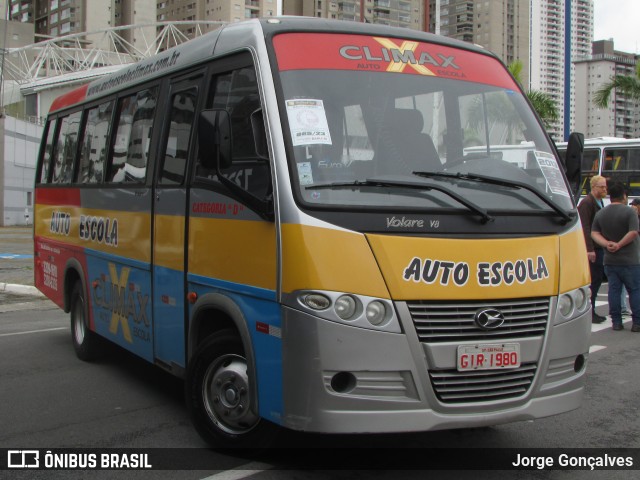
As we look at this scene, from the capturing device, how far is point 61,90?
68062 mm

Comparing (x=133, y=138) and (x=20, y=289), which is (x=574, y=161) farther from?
(x=20, y=289)

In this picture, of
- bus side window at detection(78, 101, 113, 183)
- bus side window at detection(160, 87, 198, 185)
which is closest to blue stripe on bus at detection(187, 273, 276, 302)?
bus side window at detection(160, 87, 198, 185)

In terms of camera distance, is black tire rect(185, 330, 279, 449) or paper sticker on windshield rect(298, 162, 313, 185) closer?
paper sticker on windshield rect(298, 162, 313, 185)

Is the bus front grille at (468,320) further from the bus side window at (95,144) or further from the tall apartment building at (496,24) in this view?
the tall apartment building at (496,24)

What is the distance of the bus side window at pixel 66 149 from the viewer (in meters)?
8.70

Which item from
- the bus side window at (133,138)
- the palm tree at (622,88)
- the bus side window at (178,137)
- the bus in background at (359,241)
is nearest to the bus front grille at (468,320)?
the bus in background at (359,241)

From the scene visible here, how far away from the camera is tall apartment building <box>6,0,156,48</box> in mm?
120062

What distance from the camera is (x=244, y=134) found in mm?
4957

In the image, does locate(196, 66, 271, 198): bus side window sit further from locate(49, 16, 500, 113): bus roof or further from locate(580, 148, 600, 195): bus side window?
locate(580, 148, 600, 195): bus side window

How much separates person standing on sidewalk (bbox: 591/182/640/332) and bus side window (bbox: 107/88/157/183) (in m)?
6.24

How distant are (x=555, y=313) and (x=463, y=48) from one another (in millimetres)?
2077

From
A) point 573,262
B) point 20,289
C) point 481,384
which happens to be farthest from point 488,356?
point 20,289

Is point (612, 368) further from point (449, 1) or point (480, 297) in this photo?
point (449, 1)

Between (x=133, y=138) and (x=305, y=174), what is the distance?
9.54 feet
